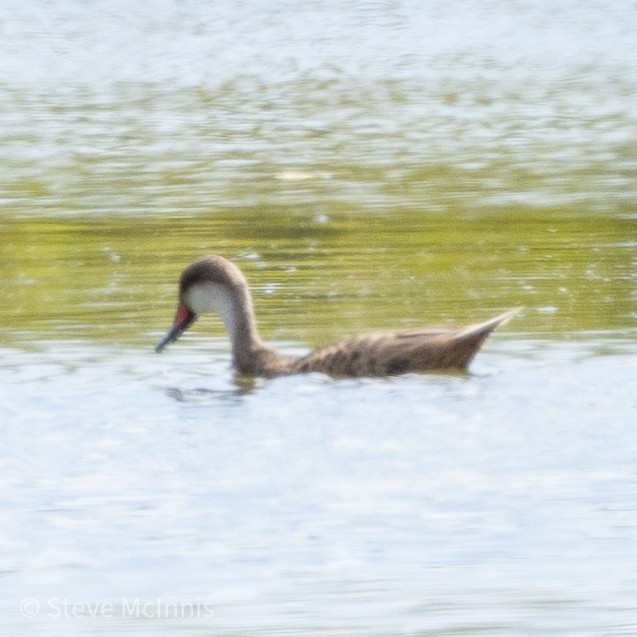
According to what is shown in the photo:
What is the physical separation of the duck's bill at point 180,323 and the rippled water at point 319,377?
92 mm

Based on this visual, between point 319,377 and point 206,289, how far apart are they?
1295mm

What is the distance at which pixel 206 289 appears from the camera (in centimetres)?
988

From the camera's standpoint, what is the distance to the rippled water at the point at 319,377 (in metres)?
5.92

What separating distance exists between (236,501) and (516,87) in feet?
48.5

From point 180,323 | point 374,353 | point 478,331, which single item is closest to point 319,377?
point 374,353

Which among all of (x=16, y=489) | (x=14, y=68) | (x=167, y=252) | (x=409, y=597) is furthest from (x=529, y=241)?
(x=14, y=68)

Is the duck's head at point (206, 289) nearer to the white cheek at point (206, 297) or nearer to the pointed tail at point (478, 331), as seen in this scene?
the white cheek at point (206, 297)

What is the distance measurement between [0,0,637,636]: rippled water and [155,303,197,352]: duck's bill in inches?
3.6

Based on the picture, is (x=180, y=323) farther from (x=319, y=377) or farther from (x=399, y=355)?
(x=399, y=355)

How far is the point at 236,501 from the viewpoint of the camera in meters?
6.72

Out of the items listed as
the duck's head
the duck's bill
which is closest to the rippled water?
the duck's bill

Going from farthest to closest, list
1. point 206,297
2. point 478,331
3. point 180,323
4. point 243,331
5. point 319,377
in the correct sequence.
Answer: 1. point 206,297
2. point 180,323
3. point 243,331
4. point 319,377
5. point 478,331

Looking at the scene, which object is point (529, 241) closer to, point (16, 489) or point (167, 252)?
point (167, 252)

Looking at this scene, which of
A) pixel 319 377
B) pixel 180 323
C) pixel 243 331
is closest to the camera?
pixel 319 377
